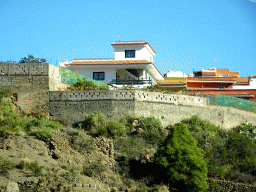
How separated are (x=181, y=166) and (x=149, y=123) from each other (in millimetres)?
5932

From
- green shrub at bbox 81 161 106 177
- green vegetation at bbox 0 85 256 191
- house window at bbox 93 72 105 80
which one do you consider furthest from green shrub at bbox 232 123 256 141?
green shrub at bbox 81 161 106 177

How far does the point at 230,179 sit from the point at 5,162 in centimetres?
1212

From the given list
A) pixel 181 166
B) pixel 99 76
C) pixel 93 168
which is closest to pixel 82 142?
pixel 93 168

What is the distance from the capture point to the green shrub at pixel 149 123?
28503mm

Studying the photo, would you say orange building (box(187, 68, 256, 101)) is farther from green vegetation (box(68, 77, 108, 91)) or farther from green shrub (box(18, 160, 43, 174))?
green shrub (box(18, 160, 43, 174))

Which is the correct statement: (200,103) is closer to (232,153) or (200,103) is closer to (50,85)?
(232,153)

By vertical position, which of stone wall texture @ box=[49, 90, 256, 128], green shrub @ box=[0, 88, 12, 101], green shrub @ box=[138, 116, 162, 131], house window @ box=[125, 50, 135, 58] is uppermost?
house window @ box=[125, 50, 135, 58]

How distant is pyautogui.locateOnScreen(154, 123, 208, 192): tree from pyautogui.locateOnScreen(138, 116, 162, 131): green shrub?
182 inches

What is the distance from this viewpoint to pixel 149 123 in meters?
28.6

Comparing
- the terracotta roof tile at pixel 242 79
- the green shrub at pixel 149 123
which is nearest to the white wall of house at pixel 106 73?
the green shrub at pixel 149 123

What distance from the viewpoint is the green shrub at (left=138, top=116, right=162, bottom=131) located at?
2850 centimetres

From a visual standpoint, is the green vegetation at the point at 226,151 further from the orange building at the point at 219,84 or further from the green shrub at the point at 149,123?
the orange building at the point at 219,84

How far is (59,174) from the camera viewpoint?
69.9 feet

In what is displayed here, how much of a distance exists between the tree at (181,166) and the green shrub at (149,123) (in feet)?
15.2
